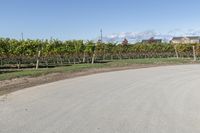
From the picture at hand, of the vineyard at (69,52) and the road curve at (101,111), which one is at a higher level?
the vineyard at (69,52)

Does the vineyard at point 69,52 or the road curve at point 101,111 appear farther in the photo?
the vineyard at point 69,52

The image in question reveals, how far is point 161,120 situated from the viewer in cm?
892

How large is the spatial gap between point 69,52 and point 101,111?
39430 mm

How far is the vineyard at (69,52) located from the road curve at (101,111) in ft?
61.5

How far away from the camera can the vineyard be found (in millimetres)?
39778

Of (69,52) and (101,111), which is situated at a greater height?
(69,52)

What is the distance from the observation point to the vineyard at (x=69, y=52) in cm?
3978

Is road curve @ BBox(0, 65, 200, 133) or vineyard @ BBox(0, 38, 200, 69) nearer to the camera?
road curve @ BBox(0, 65, 200, 133)

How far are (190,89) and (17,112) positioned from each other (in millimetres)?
8083

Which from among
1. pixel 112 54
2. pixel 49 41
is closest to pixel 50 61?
pixel 49 41

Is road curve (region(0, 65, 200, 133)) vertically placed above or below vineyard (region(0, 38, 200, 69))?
below

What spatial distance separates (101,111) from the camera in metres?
10.2

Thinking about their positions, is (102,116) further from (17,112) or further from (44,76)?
(44,76)

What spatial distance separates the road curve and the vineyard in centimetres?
1875
